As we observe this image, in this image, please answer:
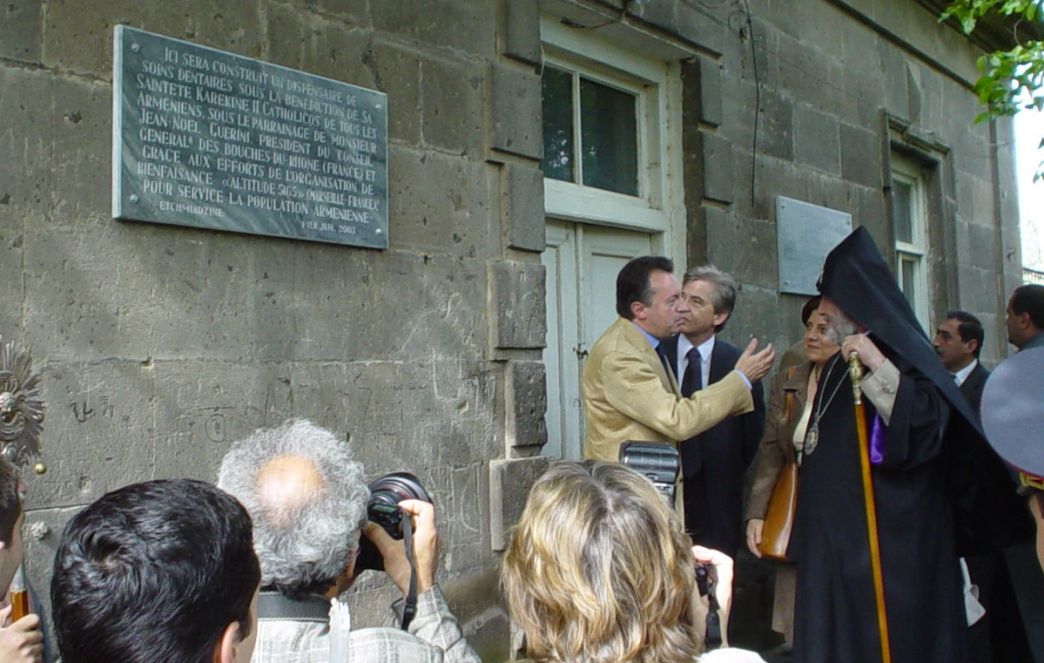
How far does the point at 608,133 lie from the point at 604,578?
13.8ft

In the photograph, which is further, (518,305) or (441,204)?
(518,305)

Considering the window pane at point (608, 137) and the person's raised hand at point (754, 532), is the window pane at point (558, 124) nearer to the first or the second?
the window pane at point (608, 137)

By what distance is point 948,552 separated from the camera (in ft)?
12.4

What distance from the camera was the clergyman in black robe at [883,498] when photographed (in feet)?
12.2

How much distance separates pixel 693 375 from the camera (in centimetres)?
477

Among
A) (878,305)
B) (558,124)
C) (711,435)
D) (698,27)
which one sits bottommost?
(711,435)

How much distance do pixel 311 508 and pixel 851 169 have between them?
19.6 feet

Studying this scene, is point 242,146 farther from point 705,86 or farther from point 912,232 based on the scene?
point 912,232

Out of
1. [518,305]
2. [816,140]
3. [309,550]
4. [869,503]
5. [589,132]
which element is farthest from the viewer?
[816,140]

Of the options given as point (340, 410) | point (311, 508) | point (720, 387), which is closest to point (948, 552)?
point (720, 387)

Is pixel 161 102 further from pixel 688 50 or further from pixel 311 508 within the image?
pixel 688 50

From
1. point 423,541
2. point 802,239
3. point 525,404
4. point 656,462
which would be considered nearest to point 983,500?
point 525,404

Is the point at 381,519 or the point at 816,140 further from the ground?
the point at 816,140

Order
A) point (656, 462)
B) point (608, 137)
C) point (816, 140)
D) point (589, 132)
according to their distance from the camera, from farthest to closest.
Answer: point (816, 140) → point (608, 137) → point (589, 132) → point (656, 462)
